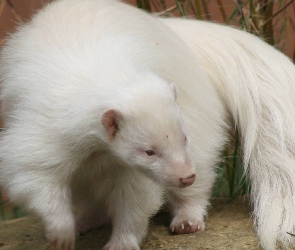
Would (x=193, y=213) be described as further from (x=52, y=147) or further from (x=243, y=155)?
(x=52, y=147)

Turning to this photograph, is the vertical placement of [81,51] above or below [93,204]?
above

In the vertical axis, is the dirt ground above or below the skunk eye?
below

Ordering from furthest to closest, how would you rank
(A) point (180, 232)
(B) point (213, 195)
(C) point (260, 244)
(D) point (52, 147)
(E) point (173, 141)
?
1. (B) point (213, 195)
2. (A) point (180, 232)
3. (C) point (260, 244)
4. (D) point (52, 147)
5. (E) point (173, 141)

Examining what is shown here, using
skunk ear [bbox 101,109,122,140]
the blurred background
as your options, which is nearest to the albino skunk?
skunk ear [bbox 101,109,122,140]

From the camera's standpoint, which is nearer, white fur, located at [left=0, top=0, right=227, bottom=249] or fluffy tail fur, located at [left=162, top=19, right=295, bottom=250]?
white fur, located at [left=0, top=0, right=227, bottom=249]

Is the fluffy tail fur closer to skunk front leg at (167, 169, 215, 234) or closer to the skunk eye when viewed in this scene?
skunk front leg at (167, 169, 215, 234)

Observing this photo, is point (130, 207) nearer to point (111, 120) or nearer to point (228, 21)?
point (111, 120)

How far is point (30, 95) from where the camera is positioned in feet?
14.2

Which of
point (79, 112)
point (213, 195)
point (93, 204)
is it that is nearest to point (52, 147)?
point (79, 112)

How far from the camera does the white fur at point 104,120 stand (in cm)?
400

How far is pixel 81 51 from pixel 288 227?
1.56m

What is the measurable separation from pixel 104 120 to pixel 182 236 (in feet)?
3.86

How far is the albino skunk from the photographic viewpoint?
4.04 meters

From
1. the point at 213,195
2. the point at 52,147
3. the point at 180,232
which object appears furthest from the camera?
the point at 213,195
